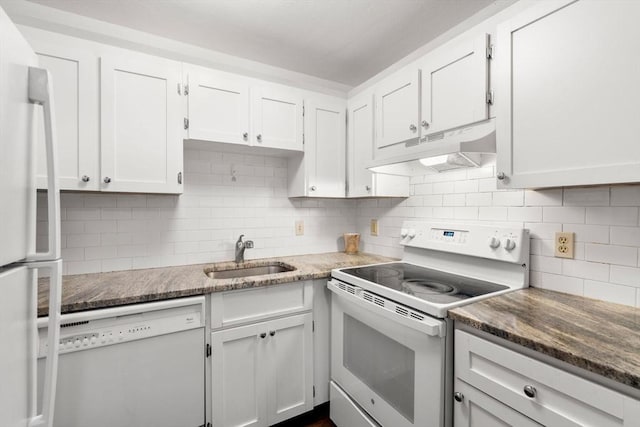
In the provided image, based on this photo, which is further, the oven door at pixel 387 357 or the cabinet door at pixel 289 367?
the cabinet door at pixel 289 367

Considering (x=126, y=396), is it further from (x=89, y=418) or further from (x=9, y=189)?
(x=9, y=189)

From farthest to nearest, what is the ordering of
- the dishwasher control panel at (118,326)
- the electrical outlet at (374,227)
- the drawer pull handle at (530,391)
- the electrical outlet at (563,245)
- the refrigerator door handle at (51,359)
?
the electrical outlet at (374,227)
the electrical outlet at (563,245)
the dishwasher control panel at (118,326)
the drawer pull handle at (530,391)
the refrigerator door handle at (51,359)

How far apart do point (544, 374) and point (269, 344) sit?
128 centimetres

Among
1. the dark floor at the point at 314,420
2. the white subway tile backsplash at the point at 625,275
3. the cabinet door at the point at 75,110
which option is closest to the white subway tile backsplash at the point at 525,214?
the white subway tile backsplash at the point at 625,275

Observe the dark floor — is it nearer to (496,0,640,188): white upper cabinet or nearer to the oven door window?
the oven door window

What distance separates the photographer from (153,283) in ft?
5.16

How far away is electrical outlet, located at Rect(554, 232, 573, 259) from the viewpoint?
137 cm

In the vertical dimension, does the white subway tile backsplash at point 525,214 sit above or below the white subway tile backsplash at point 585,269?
above

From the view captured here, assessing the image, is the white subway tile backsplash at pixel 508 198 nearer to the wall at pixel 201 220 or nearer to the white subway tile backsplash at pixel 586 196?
the white subway tile backsplash at pixel 586 196

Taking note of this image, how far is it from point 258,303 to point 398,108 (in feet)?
A: 4.68

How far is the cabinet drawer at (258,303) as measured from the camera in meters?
1.57

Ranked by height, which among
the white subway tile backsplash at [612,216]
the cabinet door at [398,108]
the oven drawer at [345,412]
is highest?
the cabinet door at [398,108]

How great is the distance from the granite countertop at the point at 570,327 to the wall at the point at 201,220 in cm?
153

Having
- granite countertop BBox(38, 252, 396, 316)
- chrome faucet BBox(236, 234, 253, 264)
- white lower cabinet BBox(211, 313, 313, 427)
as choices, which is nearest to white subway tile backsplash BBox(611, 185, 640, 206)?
granite countertop BBox(38, 252, 396, 316)
